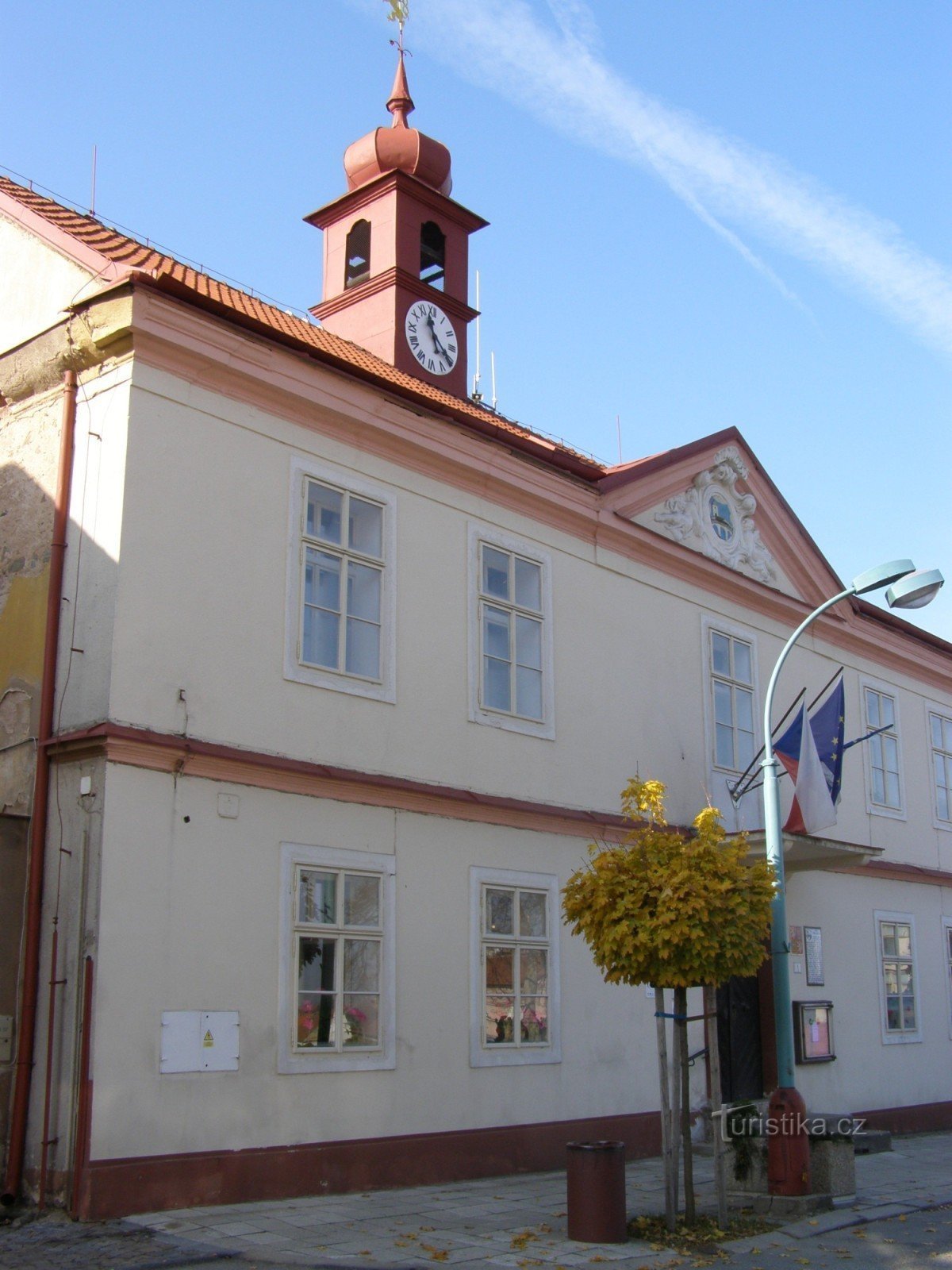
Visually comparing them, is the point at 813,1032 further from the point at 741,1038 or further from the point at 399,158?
the point at 399,158

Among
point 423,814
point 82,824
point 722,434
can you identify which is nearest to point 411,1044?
point 423,814

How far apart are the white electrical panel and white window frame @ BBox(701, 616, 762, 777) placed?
7.56 meters

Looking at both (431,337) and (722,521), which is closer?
(722,521)

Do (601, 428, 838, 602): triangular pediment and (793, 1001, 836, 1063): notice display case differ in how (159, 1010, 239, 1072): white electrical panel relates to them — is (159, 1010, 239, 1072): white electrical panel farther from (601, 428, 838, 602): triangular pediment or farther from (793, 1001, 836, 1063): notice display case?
(793, 1001, 836, 1063): notice display case

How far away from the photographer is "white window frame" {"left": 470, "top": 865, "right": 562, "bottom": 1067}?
12.6 m

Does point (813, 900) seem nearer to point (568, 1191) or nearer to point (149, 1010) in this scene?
point (568, 1191)

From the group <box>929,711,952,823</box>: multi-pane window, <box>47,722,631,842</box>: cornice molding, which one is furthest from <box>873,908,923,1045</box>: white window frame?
<box>47,722,631,842</box>: cornice molding

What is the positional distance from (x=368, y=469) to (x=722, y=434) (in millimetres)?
6700

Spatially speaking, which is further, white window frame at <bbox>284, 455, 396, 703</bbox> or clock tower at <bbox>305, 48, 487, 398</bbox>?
clock tower at <bbox>305, 48, 487, 398</bbox>

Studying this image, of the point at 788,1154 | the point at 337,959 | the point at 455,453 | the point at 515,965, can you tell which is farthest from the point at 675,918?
the point at 455,453

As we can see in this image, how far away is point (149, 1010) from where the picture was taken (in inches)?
392

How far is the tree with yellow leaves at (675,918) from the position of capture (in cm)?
975

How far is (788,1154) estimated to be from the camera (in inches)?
424

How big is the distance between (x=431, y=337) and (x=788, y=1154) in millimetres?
11410
